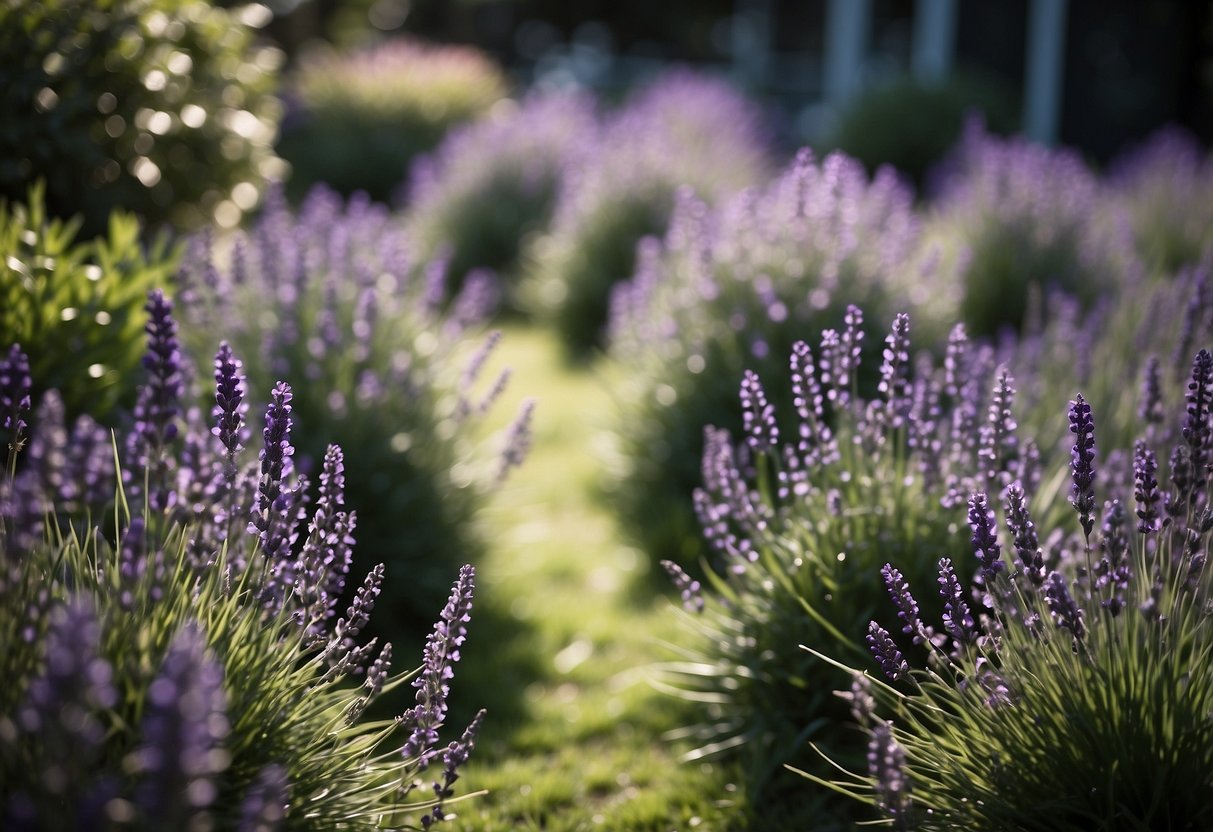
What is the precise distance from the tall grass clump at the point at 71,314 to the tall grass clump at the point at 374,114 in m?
8.79

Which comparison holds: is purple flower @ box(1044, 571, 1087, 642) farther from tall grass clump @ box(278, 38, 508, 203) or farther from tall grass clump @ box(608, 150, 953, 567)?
tall grass clump @ box(278, 38, 508, 203)

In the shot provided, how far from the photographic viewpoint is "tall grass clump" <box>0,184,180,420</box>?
3150mm

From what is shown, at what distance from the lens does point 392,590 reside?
3.90 metres

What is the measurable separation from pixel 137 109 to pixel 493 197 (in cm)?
511

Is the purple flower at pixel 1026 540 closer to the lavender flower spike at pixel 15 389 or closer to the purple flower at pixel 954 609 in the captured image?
the purple flower at pixel 954 609

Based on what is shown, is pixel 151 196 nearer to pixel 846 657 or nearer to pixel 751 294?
pixel 751 294

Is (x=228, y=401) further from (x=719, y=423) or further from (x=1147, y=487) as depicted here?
(x=719, y=423)

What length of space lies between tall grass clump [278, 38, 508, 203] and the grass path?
7.26m

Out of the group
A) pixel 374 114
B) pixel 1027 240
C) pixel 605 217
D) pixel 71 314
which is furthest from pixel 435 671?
pixel 374 114

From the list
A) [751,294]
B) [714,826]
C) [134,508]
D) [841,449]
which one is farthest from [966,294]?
[134,508]

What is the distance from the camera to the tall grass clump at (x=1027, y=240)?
6.18 metres

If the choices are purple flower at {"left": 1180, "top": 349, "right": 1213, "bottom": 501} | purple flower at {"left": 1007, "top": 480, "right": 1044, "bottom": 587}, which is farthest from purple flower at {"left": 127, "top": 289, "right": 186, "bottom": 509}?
purple flower at {"left": 1180, "top": 349, "right": 1213, "bottom": 501}

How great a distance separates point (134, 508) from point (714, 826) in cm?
178

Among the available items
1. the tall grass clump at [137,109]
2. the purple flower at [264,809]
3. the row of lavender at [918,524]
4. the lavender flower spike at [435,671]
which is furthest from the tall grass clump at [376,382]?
the purple flower at [264,809]
